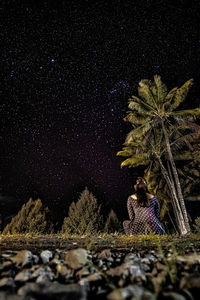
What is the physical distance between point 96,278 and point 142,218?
526 cm

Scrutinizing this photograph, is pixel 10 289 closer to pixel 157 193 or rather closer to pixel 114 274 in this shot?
pixel 114 274

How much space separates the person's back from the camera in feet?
19.7

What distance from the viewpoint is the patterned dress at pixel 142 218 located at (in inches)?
237

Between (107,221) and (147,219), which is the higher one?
(147,219)

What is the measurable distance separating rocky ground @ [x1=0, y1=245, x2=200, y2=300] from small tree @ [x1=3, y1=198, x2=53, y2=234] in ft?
81.2

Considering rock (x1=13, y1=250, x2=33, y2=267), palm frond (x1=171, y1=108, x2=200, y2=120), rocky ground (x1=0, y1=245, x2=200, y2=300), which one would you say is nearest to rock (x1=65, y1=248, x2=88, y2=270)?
rocky ground (x1=0, y1=245, x2=200, y2=300)

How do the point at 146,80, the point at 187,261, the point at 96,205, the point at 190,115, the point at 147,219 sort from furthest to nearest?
the point at 96,205 → the point at 146,80 → the point at 190,115 → the point at 147,219 → the point at 187,261

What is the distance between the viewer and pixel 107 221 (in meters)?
30.5

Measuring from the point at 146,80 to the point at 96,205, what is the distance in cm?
1749

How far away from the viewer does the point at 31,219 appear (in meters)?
25.1

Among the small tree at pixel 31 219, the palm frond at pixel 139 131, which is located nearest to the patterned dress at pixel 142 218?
the palm frond at pixel 139 131

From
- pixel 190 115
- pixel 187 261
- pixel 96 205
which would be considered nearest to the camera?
pixel 187 261

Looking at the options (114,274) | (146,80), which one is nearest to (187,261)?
(114,274)

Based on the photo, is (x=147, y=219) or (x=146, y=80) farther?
(x=146, y=80)
